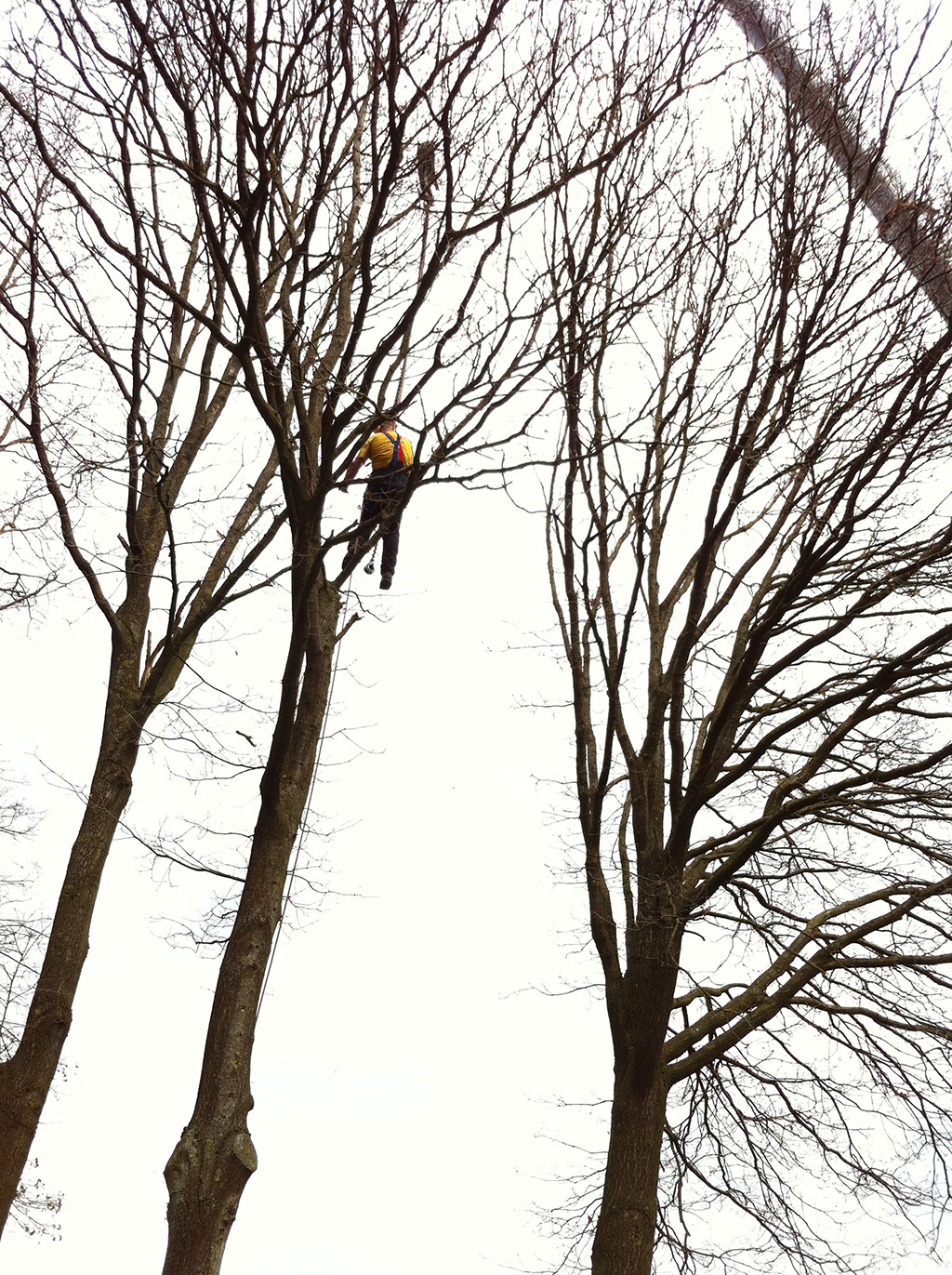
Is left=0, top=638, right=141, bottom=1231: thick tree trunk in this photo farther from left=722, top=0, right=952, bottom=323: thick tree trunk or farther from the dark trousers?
left=722, top=0, right=952, bottom=323: thick tree trunk

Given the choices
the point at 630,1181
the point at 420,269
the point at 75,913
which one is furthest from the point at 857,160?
the point at 75,913

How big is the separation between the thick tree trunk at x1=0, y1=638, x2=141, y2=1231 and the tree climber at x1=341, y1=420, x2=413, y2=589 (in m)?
1.83

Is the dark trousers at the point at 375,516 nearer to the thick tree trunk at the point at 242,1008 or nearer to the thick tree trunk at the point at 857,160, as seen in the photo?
the thick tree trunk at the point at 242,1008

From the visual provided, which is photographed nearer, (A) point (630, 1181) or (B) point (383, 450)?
(A) point (630, 1181)

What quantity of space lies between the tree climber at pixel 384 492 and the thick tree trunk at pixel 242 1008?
0.41 metres

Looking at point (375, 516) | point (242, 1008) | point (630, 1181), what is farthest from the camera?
point (630, 1181)

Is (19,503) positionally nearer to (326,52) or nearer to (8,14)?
(8,14)

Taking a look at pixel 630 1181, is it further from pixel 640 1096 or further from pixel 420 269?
pixel 420 269

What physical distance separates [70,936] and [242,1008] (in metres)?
2.44

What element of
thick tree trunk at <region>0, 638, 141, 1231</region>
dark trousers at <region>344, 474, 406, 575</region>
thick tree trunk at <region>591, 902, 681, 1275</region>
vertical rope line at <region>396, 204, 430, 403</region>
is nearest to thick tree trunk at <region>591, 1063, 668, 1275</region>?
thick tree trunk at <region>591, 902, 681, 1275</region>

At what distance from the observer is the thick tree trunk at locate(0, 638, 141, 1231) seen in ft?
20.4

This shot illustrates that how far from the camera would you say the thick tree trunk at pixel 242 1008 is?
14.1 ft

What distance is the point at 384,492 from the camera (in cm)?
546

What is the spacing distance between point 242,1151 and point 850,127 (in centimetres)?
592
